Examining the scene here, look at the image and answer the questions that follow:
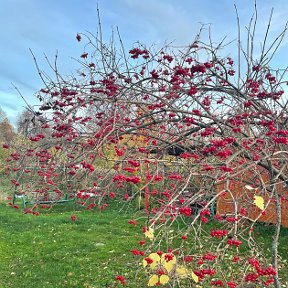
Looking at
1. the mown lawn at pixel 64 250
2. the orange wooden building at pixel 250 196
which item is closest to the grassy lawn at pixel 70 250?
the mown lawn at pixel 64 250

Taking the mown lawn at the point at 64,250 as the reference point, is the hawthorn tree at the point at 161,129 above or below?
above

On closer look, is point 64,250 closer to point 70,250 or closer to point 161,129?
point 70,250

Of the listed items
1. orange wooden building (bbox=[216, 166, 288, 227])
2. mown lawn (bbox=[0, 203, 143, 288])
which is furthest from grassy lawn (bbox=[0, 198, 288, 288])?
orange wooden building (bbox=[216, 166, 288, 227])

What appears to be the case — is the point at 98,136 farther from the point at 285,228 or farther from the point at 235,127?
the point at 285,228

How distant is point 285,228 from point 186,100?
6403mm

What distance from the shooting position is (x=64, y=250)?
23.0ft

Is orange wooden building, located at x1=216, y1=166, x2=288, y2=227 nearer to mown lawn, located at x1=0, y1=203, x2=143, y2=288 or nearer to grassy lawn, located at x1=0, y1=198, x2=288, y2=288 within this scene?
grassy lawn, located at x1=0, y1=198, x2=288, y2=288

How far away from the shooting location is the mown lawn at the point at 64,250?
5.52 meters

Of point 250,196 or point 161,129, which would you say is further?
point 250,196

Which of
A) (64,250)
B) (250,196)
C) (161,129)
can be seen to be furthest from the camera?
(64,250)

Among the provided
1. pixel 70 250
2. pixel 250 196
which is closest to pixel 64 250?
pixel 70 250

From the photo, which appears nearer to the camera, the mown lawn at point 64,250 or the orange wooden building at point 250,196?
the orange wooden building at point 250,196

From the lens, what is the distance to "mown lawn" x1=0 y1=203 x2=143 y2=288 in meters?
5.52

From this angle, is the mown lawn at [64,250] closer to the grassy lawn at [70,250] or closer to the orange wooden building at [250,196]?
the grassy lawn at [70,250]
